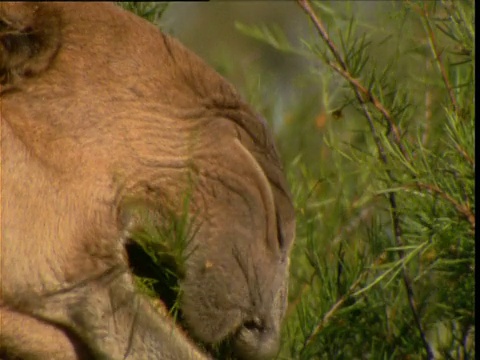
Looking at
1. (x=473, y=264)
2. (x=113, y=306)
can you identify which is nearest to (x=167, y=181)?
(x=113, y=306)

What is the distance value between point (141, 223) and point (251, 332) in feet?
1.22

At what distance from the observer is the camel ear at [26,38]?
2016 millimetres

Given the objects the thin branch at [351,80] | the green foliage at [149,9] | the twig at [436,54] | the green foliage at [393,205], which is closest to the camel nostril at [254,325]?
the green foliage at [393,205]

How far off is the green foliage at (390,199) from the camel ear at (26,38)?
690 millimetres

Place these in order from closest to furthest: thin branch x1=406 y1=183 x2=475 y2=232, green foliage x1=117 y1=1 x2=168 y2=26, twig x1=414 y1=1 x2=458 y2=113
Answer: thin branch x1=406 y1=183 x2=475 y2=232 < twig x1=414 y1=1 x2=458 y2=113 < green foliage x1=117 y1=1 x2=168 y2=26

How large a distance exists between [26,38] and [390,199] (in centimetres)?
107

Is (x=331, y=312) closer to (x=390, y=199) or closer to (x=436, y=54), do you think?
(x=390, y=199)

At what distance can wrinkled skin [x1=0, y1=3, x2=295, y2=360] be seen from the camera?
6.63ft

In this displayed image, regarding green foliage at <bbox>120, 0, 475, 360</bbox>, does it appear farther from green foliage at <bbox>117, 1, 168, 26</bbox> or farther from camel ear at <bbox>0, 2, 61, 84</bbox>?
camel ear at <bbox>0, 2, 61, 84</bbox>

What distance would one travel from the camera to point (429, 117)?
3082 millimetres

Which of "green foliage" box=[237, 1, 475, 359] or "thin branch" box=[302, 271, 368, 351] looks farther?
"thin branch" box=[302, 271, 368, 351]

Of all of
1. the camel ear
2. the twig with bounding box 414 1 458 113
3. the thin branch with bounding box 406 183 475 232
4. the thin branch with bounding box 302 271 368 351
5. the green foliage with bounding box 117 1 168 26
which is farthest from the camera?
the green foliage with bounding box 117 1 168 26

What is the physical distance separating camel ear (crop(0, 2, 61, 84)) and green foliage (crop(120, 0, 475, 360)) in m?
0.69

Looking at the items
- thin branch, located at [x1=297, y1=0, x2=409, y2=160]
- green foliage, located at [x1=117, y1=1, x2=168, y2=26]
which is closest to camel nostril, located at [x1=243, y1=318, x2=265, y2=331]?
thin branch, located at [x1=297, y1=0, x2=409, y2=160]
